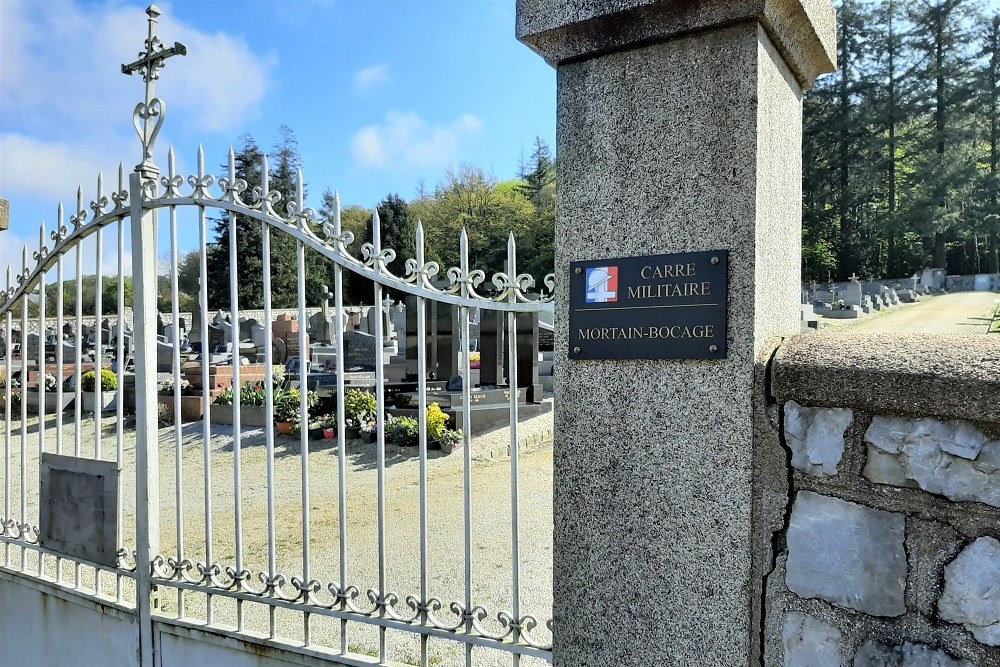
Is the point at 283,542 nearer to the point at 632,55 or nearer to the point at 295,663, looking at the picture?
the point at 295,663

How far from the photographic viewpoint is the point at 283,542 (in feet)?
17.1

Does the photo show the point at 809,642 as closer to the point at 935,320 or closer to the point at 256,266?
the point at 935,320

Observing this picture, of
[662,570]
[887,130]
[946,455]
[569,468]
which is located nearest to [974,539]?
[946,455]

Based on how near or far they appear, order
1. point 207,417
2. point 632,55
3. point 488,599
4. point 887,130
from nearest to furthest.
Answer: point 632,55 < point 207,417 < point 488,599 < point 887,130

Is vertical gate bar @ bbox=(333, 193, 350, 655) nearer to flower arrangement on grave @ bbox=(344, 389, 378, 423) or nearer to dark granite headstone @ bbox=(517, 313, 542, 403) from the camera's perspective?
flower arrangement on grave @ bbox=(344, 389, 378, 423)

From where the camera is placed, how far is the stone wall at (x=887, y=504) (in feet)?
Result: 5.09

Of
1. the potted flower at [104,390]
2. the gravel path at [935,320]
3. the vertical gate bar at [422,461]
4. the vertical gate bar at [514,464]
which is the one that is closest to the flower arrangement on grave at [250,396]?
the potted flower at [104,390]

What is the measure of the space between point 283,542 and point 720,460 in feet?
13.8

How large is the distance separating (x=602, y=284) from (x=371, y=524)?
4.16 m

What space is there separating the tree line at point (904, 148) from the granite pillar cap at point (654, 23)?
40370 millimetres

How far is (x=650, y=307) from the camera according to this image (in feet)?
6.49

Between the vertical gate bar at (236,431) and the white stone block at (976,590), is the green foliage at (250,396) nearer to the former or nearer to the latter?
the vertical gate bar at (236,431)

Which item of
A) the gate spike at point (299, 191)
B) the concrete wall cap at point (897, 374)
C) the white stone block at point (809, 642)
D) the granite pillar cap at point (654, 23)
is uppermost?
the granite pillar cap at point (654, 23)

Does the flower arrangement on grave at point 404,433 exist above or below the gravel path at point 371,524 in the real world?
above
